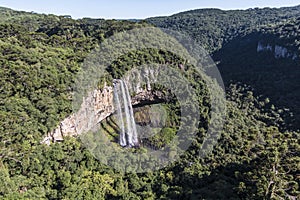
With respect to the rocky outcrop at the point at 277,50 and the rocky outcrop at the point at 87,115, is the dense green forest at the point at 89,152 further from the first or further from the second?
the rocky outcrop at the point at 277,50

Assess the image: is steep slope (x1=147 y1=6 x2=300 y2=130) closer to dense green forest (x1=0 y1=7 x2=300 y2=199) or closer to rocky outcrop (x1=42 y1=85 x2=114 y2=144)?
dense green forest (x1=0 y1=7 x2=300 y2=199)

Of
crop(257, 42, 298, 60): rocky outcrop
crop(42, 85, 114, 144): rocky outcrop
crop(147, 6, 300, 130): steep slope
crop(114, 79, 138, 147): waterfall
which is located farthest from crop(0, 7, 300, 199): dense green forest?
crop(257, 42, 298, 60): rocky outcrop

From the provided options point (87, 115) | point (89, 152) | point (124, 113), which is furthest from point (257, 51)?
point (89, 152)

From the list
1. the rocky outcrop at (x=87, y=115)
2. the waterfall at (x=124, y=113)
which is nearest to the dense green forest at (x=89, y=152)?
the rocky outcrop at (x=87, y=115)

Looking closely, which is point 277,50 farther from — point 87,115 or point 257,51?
point 87,115

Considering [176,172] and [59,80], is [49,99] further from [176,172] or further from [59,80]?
[176,172]

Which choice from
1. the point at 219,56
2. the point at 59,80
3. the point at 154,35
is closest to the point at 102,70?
the point at 59,80
